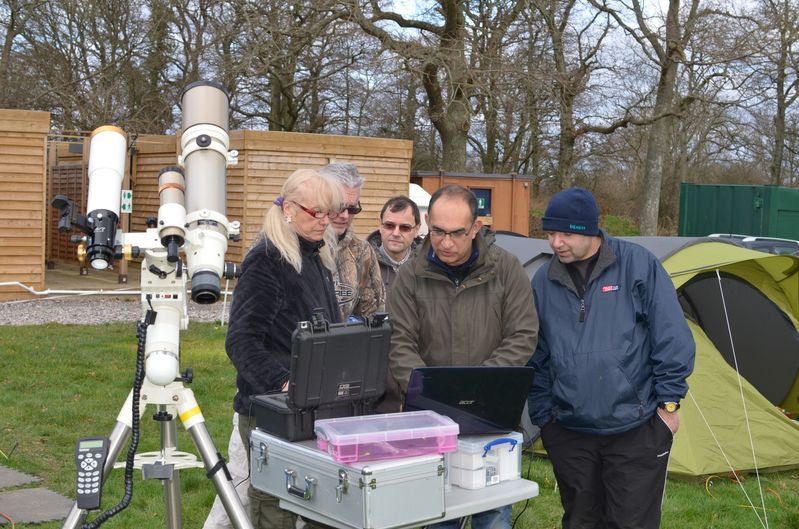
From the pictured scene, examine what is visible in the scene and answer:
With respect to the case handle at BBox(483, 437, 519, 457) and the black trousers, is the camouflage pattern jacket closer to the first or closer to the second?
the black trousers

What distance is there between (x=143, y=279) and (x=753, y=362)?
6.19m

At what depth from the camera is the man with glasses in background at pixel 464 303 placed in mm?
3830

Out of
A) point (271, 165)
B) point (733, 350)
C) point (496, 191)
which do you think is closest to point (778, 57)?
point (496, 191)

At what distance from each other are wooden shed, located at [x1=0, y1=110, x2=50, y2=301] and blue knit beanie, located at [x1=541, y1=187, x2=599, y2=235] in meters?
12.8

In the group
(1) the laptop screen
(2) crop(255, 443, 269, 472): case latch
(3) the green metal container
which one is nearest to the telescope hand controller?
(2) crop(255, 443, 269, 472): case latch

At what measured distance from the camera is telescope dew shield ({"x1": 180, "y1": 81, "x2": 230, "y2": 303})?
3.42 m

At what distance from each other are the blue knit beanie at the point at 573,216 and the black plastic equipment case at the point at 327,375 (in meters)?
1.22

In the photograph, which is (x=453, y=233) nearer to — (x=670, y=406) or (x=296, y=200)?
(x=296, y=200)

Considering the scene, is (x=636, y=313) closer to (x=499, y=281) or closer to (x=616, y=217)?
(x=499, y=281)

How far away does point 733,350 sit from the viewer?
6707mm

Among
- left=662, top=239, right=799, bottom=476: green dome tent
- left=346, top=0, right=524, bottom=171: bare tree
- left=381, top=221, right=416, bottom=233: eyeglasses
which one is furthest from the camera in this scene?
left=346, top=0, right=524, bottom=171: bare tree

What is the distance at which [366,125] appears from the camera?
96.2ft

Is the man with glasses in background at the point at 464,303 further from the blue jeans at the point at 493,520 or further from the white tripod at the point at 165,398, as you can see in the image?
the white tripod at the point at 165,398

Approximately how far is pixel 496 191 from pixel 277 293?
17.3 metres
